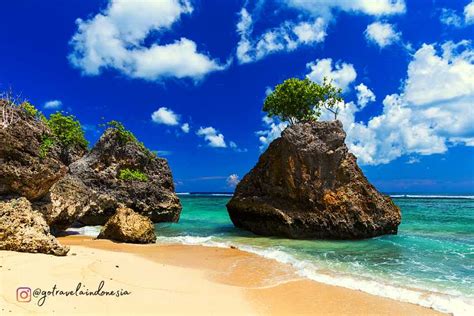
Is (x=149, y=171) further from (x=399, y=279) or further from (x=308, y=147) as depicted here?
(x=399, y=279)

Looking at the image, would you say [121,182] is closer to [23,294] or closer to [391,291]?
[23,294]

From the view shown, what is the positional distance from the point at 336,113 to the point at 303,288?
15872 millimetres

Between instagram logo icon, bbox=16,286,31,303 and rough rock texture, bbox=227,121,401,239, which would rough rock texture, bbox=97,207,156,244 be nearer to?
rough rock texture, bbox=227,121,401,239

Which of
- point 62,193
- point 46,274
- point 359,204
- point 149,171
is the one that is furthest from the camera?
point 149,171

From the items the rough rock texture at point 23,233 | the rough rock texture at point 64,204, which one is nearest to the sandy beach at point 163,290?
the rough rock texture at point 23,233

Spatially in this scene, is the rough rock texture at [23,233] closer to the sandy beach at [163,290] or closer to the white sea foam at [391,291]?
the sandy beach at [163,290]

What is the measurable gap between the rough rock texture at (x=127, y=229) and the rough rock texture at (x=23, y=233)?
4980 millimetres

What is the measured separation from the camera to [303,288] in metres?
8.31

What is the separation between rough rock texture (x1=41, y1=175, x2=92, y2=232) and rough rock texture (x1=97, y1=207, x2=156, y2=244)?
2.01 m

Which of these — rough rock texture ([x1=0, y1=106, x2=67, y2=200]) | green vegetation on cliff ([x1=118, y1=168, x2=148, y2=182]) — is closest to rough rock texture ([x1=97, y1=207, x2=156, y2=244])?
rough rock texture ([x1=0, y1=106, x2=67, y2=200])

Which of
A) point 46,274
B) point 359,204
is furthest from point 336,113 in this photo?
point 46,274

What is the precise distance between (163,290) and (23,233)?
507cm

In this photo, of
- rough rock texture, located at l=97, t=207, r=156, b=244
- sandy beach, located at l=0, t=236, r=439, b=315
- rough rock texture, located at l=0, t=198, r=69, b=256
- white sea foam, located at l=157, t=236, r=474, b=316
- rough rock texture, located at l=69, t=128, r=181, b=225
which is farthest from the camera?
rough rock texture, located at l=69, t=128, r=181, b=225

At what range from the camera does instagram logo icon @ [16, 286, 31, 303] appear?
553 cm
